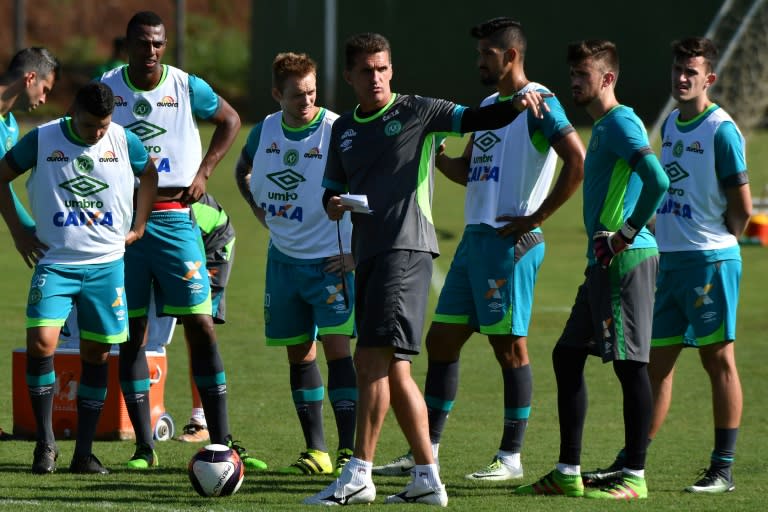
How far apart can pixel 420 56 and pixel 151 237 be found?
33.1 meters

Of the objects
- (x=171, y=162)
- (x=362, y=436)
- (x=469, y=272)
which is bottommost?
(x=362, y=436)

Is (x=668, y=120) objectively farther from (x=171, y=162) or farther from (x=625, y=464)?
(x=171, y=162)

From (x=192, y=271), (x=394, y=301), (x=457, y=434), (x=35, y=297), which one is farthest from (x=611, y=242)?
(x=35, y=297)

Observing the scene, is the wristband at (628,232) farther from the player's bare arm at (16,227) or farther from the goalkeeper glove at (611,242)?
the player's bare arm at (16,227)

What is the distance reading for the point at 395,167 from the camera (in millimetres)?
6598

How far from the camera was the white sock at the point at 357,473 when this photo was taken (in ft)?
21.2

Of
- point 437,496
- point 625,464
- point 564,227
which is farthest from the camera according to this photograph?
point 564,227

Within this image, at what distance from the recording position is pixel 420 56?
132 ft

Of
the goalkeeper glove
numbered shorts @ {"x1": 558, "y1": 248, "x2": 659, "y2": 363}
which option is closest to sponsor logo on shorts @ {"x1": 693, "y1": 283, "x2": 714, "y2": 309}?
numbered shorts @ {"x1": 558, "y1": 248, "x2": 659, "y2": 363}

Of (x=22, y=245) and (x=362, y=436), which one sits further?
(x=22, y=245)

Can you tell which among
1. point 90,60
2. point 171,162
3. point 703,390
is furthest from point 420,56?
point 171,162

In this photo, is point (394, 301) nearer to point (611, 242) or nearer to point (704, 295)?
point (611, 242)

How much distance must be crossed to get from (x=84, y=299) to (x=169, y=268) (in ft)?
1.94

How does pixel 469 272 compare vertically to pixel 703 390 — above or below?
above
